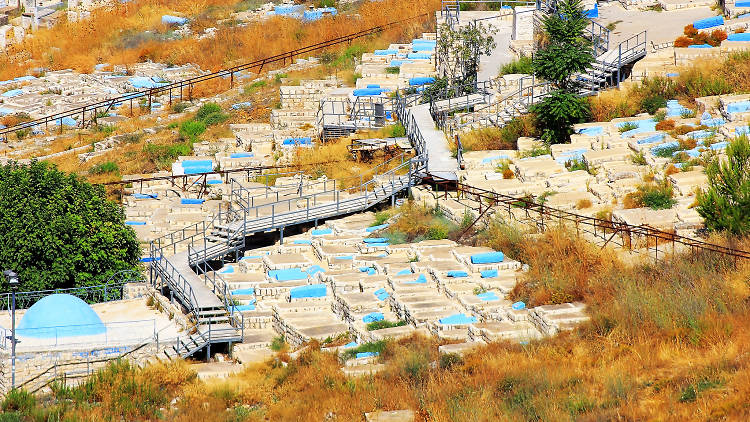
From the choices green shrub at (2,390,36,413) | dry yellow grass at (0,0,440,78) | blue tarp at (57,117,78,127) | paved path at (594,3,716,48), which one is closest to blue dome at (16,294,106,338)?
green shrub at (2,390,36,413)

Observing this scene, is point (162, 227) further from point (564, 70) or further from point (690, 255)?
point (690, 255)

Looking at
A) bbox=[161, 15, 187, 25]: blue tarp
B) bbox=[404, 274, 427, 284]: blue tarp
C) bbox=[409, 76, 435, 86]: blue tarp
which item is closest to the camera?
bbox=[404, 274, 427, 284]: blue tarp

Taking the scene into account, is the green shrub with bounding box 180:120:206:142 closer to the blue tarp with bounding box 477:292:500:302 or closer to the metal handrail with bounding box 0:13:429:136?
the metal handrail with bounding box 0:13:429:136

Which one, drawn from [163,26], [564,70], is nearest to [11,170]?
[564,70]

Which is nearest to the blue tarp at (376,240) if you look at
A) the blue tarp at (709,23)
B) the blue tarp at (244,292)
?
the blue tarp at (244,292)

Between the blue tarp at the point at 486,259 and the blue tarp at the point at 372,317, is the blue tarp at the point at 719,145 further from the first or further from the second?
the blue tarp at the point at 372,317

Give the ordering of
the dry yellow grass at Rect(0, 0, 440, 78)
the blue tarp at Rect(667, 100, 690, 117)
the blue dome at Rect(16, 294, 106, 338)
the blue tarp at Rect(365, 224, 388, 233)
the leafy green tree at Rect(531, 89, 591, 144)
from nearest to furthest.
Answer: the blue dome at Rect(16, 294, 106, 338) < the blue tarp at Rect(365, 224, 388, 233) < the blue tarp at Rect(667, 100, 690, 117) < the leafy green tree at Rect(531, 89, 591, 144) < the dry yellow grass at Rect(0, 0, 440, 78)
